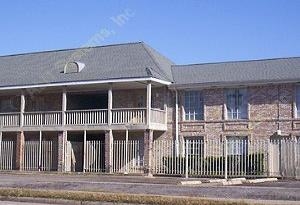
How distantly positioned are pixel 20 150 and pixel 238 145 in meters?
13.0

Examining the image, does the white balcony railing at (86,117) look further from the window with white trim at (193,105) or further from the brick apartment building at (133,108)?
the window with white trim at (193,105)

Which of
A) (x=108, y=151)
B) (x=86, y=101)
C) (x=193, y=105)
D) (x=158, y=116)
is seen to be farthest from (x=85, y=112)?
(x=193, y=105)

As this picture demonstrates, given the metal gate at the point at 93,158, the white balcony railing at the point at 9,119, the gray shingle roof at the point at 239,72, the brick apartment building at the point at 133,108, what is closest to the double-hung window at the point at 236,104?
the brick apartment building at the point at 133,108

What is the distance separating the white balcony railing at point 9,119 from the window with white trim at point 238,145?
13.1m

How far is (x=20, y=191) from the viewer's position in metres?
17.3

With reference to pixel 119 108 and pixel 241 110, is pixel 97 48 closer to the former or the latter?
pixel 119 108

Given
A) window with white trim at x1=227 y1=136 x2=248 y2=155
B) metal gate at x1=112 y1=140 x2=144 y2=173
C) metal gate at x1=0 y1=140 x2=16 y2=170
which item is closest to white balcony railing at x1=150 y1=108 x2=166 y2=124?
metal gate at x1=112 y1=140 x2=144 y2=173

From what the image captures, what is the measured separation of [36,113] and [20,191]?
16266 millimetres

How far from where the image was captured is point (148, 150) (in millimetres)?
29656

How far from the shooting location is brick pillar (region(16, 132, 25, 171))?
3294cm

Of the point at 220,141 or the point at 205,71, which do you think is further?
the point at 205,71

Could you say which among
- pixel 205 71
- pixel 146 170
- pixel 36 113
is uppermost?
pixel 205 71

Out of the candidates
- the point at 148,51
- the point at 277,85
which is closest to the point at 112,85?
the point at 148,51

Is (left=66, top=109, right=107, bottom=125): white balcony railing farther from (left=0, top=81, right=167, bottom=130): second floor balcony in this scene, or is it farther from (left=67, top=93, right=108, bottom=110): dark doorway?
(left=67, top=93, right=108, bottom=110): dark doorway
